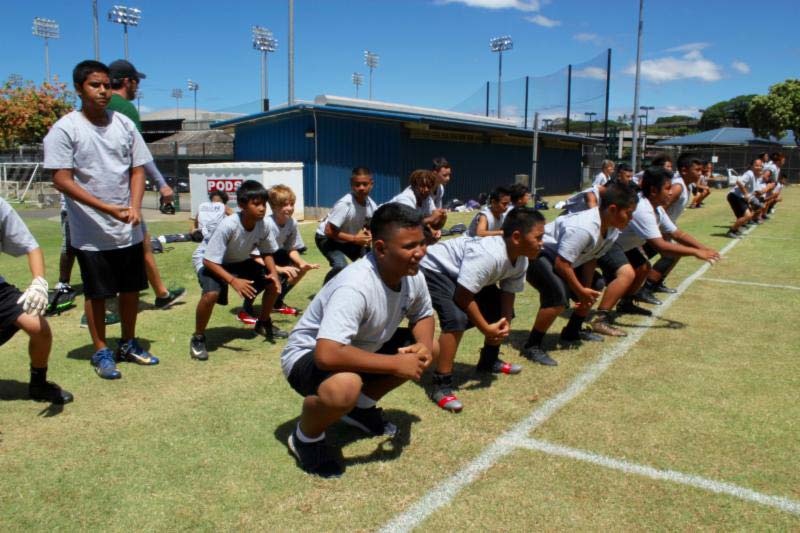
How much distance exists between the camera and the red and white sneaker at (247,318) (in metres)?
6.23

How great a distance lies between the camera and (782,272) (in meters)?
9.36

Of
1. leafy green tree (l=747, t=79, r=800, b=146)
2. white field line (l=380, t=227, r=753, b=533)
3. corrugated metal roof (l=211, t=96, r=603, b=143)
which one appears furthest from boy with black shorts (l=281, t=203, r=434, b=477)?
leafy green tree (l=747, t=79, r=800, b=146)

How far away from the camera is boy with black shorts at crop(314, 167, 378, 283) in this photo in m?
6.46

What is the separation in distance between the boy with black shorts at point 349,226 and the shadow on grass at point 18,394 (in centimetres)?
293

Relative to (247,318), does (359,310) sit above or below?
above

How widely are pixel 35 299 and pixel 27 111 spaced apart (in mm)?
33347

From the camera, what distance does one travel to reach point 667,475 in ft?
10.6

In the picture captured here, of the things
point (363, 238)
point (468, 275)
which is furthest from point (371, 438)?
point (363, 238)

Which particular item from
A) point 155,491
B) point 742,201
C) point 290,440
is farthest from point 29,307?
point 742,201

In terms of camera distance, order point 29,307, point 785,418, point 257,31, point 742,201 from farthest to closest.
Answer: point 257,31 < point 742,201 < point 785,418 < point 29,307

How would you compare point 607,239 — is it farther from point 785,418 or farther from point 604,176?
point 604,176

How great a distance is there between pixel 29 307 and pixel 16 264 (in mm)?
7455

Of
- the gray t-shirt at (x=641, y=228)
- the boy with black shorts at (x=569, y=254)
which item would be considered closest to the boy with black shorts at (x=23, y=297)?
the boy with black shorts at (x=569, y=254)

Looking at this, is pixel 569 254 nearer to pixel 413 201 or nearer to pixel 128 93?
pixel 413 201
